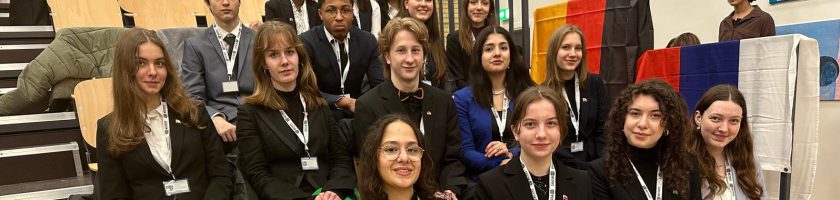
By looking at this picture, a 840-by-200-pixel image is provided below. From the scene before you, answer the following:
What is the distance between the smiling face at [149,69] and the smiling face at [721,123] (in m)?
2.61

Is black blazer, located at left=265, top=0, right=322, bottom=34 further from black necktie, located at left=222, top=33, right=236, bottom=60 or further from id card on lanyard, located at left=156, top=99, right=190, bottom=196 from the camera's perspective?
id card on lanyard, located at left=156, top=99, right=190, bottom=196

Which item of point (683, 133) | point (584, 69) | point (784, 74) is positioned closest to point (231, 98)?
point (584, 69)

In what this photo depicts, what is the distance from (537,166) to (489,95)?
68 centimetres

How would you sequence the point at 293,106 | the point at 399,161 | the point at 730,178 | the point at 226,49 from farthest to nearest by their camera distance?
the point at 226,49 → the point at 730,178 → the point at 293,106 → the point at 399,161

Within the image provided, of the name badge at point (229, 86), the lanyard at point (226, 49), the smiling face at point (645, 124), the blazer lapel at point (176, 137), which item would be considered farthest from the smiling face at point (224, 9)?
the smiling face at point (645, 124)

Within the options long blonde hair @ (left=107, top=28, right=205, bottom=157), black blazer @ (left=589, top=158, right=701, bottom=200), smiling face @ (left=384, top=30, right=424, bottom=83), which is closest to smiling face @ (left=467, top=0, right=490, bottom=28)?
smiling face @ (left=384, top=30, right=424, bottom=83)

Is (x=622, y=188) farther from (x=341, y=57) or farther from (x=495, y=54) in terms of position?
(x=341, y=57)

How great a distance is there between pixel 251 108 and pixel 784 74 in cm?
263

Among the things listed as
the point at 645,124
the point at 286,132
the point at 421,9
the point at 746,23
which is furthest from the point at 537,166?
the point at 746,23

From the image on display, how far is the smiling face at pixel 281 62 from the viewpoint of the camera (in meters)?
2.21

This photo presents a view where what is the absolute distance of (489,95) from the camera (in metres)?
2.62

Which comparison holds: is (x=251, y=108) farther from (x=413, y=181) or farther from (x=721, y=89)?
(x=721, y=89)

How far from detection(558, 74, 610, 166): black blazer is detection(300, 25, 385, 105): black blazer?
1.24m

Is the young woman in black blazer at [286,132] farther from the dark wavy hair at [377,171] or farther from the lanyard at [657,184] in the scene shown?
the lanyard at [657,184]
